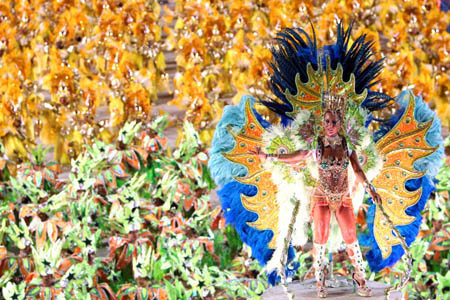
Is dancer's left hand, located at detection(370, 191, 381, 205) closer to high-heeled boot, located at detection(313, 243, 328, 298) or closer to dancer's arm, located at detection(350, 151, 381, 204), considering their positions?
dancer's arm, located at detection(350, 151, 381, 204)

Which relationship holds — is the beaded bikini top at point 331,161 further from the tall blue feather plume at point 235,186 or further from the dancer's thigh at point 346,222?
the tall blue feather plume at point 235,186

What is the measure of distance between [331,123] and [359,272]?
36 cm

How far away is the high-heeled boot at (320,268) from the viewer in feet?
5.33

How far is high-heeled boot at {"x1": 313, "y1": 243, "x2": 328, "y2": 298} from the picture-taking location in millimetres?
1626

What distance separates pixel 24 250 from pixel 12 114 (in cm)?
80

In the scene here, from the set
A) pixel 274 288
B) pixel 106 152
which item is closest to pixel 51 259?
pixel 106 152

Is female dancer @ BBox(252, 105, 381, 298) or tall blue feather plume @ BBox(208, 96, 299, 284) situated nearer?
female dancer @ BBox(252, 105, 381, 298)

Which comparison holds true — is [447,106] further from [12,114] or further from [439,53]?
[12,114]

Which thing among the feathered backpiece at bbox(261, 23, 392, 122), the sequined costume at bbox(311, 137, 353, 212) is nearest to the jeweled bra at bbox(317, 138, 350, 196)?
the sequined costume at bbox(311, 137, 353, 212)

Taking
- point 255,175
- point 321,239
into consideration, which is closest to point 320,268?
point 321,239

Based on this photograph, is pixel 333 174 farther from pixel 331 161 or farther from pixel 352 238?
pixel 352 238

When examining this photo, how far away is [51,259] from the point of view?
2.29 meters

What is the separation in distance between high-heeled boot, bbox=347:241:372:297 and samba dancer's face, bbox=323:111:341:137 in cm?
27

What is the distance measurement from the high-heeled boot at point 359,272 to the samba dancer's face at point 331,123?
27 centimetres
